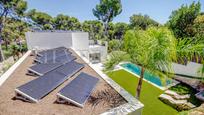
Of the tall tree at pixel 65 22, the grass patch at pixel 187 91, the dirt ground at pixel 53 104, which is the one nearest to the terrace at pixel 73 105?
the dirt ground at pixel 53 104

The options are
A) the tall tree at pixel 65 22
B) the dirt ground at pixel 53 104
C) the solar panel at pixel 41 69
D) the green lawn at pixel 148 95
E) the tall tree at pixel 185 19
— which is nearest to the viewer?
the dirt ground at pixel 53 104

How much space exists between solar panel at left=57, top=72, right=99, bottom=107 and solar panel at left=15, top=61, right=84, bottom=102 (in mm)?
922

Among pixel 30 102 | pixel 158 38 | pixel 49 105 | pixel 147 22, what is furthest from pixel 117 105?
pixel 147 22

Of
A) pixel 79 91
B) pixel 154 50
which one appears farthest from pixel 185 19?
pixel 79 91

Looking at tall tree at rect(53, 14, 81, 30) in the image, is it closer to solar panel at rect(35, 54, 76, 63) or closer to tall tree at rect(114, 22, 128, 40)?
tall tree at rect(114, 22, 128, 40)

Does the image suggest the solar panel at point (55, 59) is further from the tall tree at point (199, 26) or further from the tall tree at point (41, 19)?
the tall tree at point (41, 19)

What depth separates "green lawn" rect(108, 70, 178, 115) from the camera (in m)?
13.1

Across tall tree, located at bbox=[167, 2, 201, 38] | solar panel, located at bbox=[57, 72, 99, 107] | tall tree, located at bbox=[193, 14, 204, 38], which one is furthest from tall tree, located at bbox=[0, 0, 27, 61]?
tall tree, located at bbox=[193, 14, 204, 38]

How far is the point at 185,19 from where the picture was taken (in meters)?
25.8

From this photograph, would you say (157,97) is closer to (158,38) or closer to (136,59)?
(136,59)

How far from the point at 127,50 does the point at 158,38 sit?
2.55m

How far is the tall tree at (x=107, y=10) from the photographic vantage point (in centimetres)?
4284

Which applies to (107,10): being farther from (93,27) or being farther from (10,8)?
(10,8)

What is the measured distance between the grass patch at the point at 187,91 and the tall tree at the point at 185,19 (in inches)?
486
